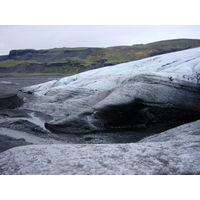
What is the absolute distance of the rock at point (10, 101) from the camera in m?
5.85

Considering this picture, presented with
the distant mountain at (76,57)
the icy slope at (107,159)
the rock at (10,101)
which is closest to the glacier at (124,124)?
the icy slope at (107,159)

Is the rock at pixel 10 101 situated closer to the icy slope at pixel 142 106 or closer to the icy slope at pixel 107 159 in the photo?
the icy slope at pixel 142 106

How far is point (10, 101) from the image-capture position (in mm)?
6121

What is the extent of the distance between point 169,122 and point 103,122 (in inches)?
69.4

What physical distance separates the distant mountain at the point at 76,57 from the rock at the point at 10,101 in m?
27.9

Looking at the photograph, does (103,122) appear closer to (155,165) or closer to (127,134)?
(127,134)

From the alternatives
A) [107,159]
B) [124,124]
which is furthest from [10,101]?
[107,159]

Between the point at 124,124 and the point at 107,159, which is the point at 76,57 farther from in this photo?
the point at 107,159

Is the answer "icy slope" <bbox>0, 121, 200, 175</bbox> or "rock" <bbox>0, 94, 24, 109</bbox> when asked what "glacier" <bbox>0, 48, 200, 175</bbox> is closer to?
"icy slope" <bbox>0, 121, 200, 175</bbox>

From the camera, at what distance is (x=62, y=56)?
53.0 meters

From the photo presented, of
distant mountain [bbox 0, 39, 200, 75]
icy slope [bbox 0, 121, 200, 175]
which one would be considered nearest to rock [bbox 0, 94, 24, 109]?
icy slope [bbox 0, 121, 200, 175]

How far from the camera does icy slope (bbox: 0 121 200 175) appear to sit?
63.5 inches

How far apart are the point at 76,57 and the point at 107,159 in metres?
50.7

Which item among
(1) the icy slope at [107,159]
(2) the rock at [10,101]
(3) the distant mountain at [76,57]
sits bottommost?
(1) the icy slope at [107,159]
